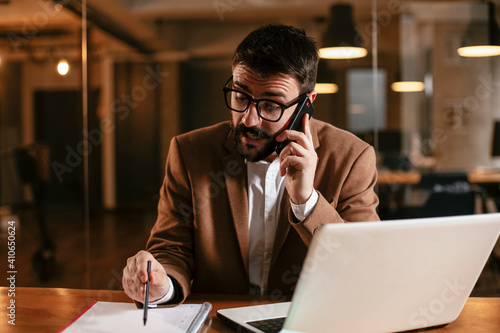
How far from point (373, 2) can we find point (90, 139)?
99.8 inches

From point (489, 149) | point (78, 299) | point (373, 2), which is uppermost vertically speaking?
point (373, 2)

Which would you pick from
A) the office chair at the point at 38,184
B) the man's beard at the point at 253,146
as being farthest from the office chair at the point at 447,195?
the office chair at the point at 38,184

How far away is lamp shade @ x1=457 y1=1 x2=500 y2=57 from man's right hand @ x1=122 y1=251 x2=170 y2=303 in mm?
3746

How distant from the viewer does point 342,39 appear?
12.5 ft

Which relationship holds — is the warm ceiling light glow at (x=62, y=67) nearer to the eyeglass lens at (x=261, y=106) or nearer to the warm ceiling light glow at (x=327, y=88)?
the warm ceiling light glow at (x=327, y=88)

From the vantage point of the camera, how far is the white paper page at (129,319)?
3.35 feet

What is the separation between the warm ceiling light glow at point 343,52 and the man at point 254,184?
2.28 m

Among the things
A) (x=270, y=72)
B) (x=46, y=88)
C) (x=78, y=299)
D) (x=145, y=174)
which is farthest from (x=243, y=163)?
(x=46, y=88)

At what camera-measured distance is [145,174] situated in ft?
Result: 12.6

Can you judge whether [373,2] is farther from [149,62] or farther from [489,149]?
[149,62]

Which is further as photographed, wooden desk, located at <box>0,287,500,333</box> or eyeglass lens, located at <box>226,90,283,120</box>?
eyeglass lens, located at <box>226,90,283,120</box>

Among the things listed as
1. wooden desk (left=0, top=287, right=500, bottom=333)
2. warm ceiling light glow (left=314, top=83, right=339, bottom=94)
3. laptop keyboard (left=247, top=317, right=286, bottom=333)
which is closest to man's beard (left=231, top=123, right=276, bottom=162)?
wooden desk (left=0, top=287, right=500, bottom=333)

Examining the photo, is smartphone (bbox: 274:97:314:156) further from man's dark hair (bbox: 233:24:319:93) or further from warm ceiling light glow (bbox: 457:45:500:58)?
warm ceiling light glow (bbox: 457:45:500:58)

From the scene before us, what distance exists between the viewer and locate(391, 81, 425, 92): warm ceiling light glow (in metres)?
3.92
